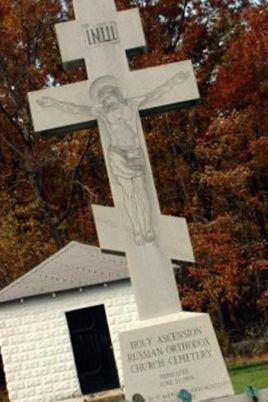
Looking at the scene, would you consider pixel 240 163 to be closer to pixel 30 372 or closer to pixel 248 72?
pixel 248 72

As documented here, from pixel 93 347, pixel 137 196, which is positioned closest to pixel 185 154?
pixel 93 347

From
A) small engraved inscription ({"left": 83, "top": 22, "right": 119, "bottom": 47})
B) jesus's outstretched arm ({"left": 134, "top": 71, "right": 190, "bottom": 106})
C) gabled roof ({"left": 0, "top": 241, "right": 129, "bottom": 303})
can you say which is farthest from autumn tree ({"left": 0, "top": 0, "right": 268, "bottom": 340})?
small engraved inscription ({"left": 83, "top": 22, "right": 119, "bottom": 47})

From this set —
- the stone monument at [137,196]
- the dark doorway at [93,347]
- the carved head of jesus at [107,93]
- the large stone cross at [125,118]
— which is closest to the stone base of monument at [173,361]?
the stone monument at [137,196]

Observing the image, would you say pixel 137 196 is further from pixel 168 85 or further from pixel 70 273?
pixel 70 273

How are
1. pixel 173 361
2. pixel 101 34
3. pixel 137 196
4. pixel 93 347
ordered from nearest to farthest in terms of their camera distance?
pixel 173 361
pixel 137 196
pixel 101 34
pixel 93 347

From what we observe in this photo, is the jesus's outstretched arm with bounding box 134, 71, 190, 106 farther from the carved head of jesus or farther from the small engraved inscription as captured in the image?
the small engraved inscription

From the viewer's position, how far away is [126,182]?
9.27m

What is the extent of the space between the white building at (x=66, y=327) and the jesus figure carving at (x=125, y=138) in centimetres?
Answer: 1041

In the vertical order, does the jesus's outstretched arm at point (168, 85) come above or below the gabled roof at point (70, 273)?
above

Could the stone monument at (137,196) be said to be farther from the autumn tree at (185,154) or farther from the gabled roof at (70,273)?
the autumn tree at (185,154)

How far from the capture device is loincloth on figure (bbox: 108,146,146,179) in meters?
9.28

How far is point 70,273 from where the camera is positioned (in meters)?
20.1

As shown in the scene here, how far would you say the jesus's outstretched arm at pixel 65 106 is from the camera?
9516 mm

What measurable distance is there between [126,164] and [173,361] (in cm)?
206
